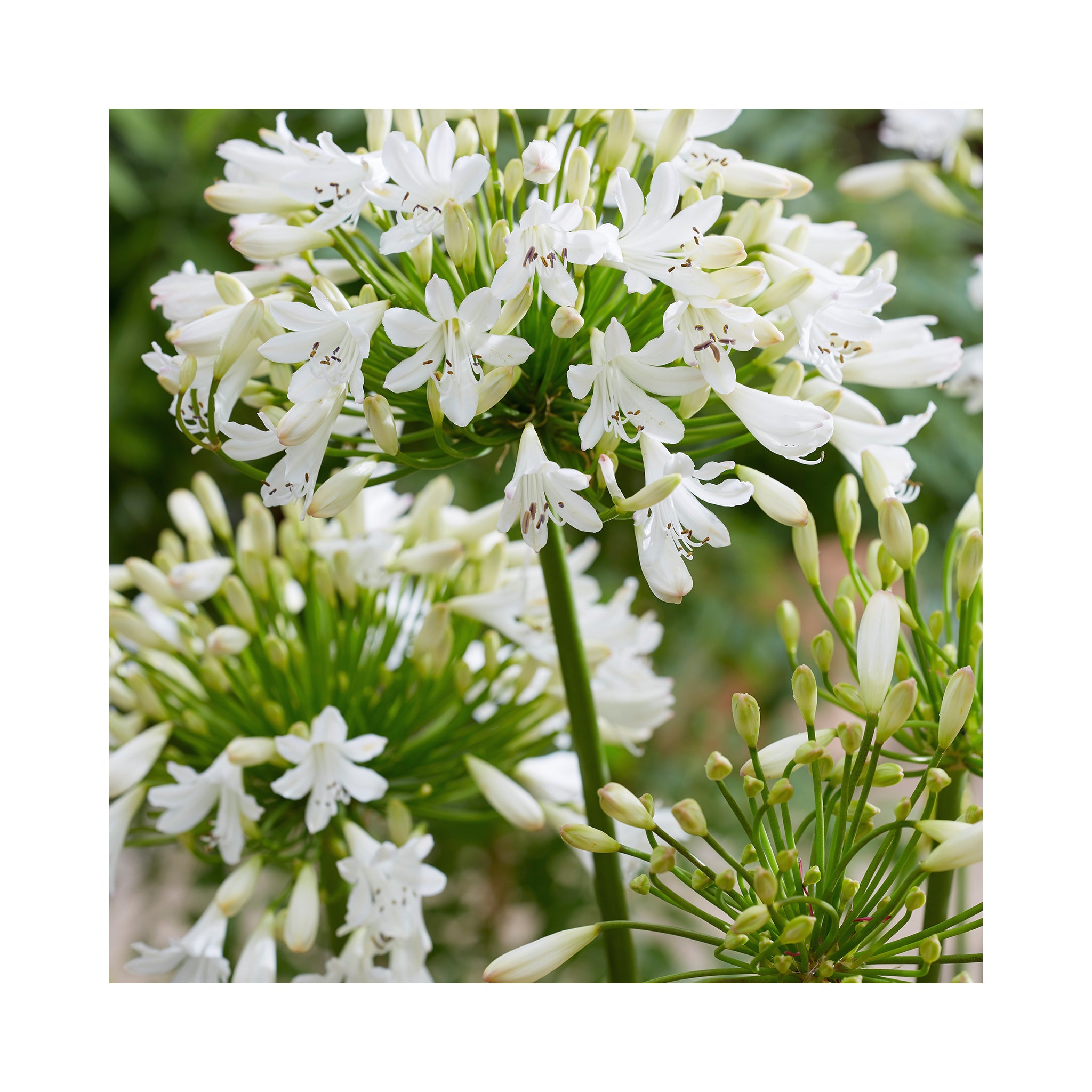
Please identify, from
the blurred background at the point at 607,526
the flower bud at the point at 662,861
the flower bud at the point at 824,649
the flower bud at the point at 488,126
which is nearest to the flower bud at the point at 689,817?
the flower bud at the point at 662,861

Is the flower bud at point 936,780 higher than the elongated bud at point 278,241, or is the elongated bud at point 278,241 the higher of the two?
the elongated bud at point 278,241

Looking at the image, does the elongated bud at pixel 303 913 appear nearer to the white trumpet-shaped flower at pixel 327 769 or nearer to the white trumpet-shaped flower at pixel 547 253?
the white trumpet-shaped flower at pixel 327 769

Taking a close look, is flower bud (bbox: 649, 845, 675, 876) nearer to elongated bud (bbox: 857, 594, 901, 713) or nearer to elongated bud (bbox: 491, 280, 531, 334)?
elongated bud (bbox: 857, 594, 901, 713)

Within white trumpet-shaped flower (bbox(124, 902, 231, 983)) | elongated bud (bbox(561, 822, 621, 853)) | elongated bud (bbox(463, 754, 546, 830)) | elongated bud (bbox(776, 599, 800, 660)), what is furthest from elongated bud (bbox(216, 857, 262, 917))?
elongated bud (bbox(776, 599, 800, 660))

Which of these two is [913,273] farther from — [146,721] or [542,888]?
[146,721]

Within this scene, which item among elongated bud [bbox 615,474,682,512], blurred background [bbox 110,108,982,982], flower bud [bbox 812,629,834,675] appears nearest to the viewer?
elongated bud [bbox 615,474,682,512]
